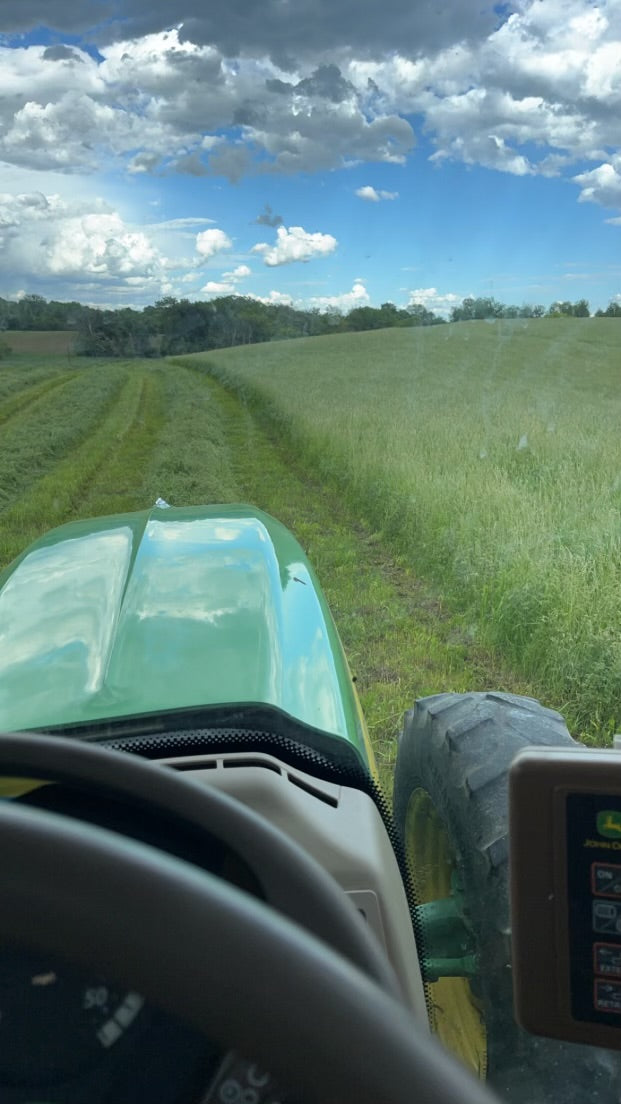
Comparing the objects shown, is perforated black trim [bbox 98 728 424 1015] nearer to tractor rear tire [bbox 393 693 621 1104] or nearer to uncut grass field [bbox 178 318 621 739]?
tractor rear tire [bbox 393 693 621 1104]

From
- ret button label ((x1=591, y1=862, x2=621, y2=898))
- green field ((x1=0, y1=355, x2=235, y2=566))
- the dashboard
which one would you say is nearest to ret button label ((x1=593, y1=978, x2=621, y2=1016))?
ret button label ((x1=591, y1=862, x2=621, y2=898))

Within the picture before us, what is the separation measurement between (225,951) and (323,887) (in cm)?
16

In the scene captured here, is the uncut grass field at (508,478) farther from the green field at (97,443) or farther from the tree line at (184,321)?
the green field at (97,443)

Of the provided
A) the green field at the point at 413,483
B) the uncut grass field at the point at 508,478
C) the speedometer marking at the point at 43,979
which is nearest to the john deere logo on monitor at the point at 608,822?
the speedometer marking at the point at 43,979

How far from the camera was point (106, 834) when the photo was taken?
0.41 meters

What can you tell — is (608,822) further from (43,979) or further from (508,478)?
(508,478)

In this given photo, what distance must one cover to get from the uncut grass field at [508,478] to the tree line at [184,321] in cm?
37

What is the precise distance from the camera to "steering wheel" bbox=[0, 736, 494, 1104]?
347mm

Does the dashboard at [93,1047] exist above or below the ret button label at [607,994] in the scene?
above

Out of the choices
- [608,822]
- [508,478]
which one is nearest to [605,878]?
[608,822]

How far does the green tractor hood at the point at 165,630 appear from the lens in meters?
1.27

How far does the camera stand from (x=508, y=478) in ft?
12.5

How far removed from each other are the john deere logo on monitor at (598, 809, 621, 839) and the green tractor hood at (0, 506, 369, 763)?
55cm

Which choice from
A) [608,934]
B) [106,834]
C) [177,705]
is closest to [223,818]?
[106,834]
